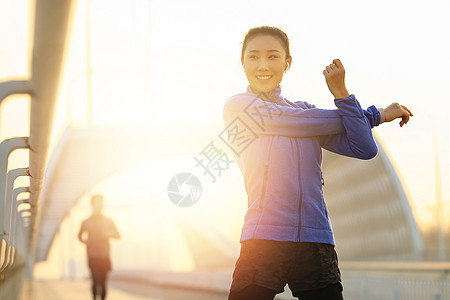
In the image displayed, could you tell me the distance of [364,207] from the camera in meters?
41.3

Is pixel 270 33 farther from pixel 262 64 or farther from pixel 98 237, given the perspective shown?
pixel 98 237

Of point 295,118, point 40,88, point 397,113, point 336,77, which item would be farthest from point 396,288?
point 40,88

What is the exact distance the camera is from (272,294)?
2.78m

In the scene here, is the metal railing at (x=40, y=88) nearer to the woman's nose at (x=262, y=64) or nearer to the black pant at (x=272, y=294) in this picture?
the woman's nose at (x=262, y=64)

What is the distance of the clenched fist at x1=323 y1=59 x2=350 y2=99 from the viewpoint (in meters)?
2.82

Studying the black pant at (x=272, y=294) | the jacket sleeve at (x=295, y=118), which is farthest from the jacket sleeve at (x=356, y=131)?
the black pant at (x=272, y=294)

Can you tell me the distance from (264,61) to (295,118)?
0.74 ft

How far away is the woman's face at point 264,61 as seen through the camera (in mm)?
2951

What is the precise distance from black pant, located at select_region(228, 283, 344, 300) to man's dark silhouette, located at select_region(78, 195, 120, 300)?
25.6ft

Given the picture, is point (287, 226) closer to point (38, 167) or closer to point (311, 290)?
point (311, 290)

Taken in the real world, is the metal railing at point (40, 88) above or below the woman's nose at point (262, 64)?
below

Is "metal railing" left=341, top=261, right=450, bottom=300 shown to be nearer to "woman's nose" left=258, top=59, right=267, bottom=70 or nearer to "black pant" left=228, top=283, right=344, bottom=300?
"black pant" left=228, top=283, right=344, bottom=300

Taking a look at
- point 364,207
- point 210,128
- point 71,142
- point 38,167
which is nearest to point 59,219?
point 71,142

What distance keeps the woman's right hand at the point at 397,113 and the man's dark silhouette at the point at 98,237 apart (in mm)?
7703
